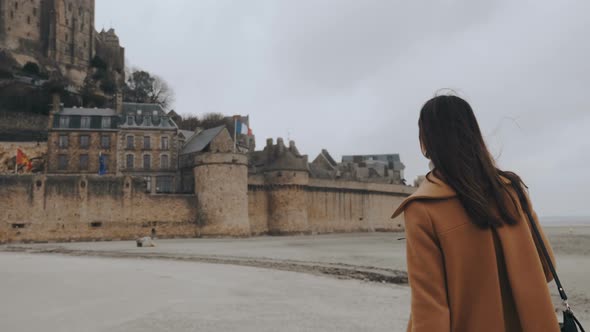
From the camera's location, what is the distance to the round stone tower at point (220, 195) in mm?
32781

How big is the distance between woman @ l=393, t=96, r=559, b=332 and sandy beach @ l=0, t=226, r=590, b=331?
6463mm

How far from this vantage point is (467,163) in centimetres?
208

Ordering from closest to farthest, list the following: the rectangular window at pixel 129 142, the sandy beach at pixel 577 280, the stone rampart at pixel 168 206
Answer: the sandy beach at pixel 577 280, the stone rampart at pixel 168 206, the rectangular window at pixel 129 142

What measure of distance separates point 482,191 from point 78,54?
61.5 m

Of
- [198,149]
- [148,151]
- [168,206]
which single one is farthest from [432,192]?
[148,151]

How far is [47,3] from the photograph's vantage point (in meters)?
56.2

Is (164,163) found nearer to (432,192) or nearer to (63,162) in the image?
(63,162)

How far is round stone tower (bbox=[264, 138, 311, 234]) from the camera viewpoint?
3738 cm

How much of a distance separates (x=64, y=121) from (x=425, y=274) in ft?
127

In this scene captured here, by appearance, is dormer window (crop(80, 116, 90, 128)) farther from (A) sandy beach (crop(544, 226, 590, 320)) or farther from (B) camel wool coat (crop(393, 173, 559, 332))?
(B) camel wool coat (crop(393, 173, 559, 332))

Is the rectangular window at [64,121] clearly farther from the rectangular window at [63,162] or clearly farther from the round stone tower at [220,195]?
the round stone tower at [220,195]

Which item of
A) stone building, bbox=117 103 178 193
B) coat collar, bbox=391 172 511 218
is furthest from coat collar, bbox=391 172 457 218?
stone building, bbox=117 103 178 193

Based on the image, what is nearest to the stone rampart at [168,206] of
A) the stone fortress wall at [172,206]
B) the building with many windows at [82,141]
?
the stone fortress wall at [172,206]

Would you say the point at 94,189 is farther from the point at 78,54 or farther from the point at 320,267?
the point at 78,54
